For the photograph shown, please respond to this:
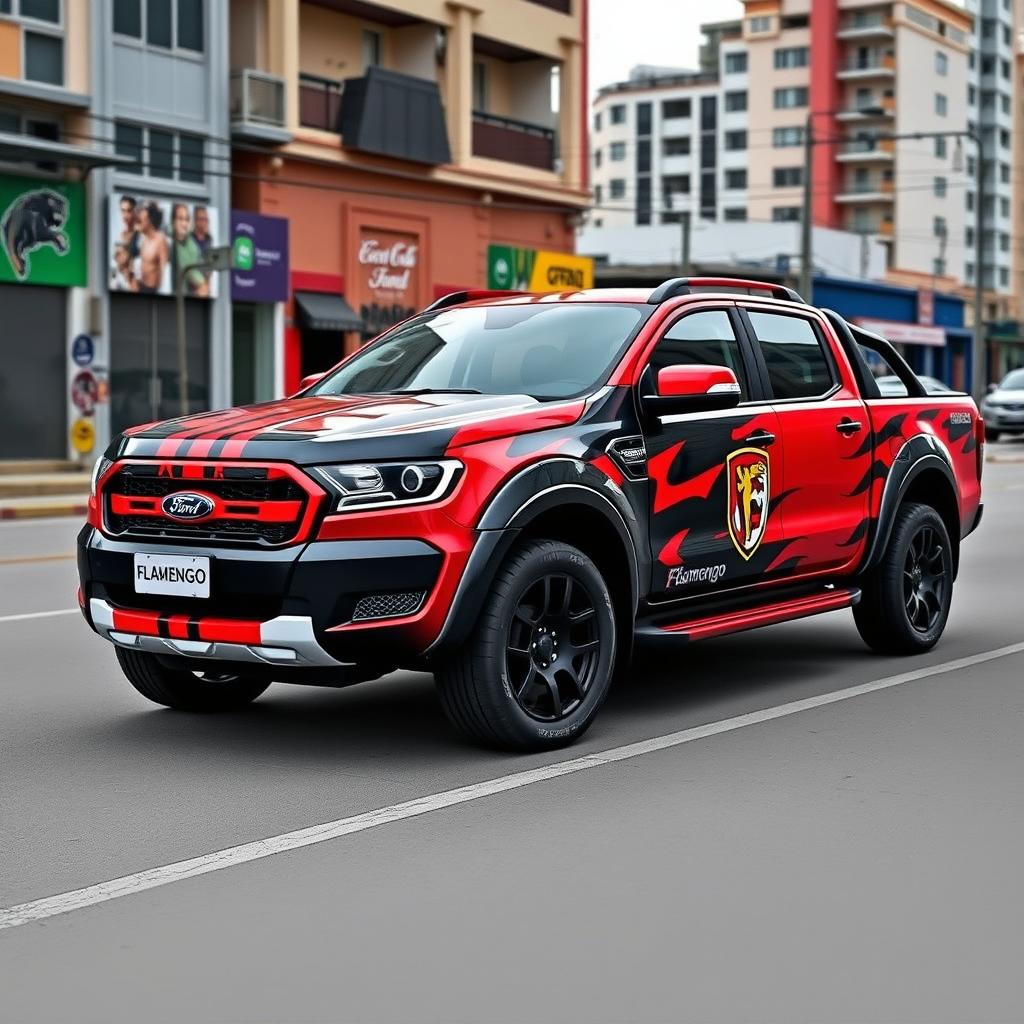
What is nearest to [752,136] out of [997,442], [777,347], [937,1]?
[937,1]

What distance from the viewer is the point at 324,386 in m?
7.84

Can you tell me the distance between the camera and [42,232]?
90.5 ft

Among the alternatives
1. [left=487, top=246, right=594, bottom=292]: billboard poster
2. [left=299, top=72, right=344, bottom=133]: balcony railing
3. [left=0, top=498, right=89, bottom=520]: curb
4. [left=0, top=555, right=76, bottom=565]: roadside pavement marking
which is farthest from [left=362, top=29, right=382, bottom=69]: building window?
[left=0, top=555, right=76, bottom=565]: roadside pavement marking

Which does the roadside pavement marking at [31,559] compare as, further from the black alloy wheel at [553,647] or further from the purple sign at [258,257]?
the purple sign at [258,257]

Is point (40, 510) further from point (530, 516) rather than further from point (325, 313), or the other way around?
point (530, 516)

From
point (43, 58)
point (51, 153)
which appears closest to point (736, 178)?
point (43, 58)

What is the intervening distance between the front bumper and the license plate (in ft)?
0.12

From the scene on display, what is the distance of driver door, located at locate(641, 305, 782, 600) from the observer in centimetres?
707

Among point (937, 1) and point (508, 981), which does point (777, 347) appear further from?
point (937, 1)

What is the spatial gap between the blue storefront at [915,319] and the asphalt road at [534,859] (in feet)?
182

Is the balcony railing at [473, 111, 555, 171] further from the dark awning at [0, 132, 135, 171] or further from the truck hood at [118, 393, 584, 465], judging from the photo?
the truck hood at [118, 393, 584, 465]

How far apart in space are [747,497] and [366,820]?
→ 8.87 ft

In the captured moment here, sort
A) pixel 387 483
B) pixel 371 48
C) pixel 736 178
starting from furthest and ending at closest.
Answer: pixel 736 178 → pixel 371 48 → pixel 387 483

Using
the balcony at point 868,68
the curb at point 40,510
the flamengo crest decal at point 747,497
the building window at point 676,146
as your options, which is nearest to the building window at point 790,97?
the balcony at point 868,68
